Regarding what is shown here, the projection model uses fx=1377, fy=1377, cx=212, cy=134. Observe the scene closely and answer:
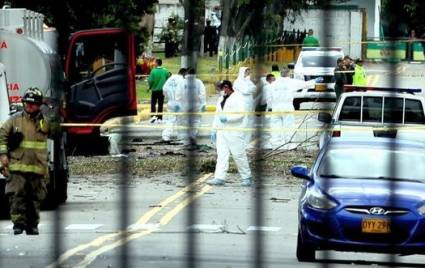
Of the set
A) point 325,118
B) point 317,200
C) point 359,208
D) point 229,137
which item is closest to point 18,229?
point 317,200

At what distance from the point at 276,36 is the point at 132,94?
15.0 metres

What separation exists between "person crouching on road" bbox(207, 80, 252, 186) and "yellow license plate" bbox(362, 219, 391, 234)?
5980mm

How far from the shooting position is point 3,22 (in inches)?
573

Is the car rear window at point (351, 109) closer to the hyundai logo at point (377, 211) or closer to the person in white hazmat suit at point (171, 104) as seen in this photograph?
the person in white hazmat suit at point (171, 104)

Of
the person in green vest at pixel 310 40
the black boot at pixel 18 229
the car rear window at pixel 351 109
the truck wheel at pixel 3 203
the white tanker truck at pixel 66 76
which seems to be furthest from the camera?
the car rear window at pixel 351 109

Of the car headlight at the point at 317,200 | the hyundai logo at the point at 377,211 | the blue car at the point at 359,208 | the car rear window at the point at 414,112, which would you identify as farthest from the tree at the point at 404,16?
the car rear window at the point at 414,112

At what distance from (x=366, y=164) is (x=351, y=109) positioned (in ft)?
17.6

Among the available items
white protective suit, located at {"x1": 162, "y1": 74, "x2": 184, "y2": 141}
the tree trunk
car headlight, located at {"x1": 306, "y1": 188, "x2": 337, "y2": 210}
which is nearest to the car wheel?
car headlight, located at {"x1": 306, "y1": 188, "x2": 337, "y2": 210}

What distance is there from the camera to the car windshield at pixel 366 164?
9.45 m

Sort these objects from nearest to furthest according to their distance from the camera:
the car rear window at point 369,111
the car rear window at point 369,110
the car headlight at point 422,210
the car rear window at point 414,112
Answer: the car headlight at point 422,210 → the car rear window at point 369,110 → the car rear window at point 369,111 → the car rear window at point 414,112

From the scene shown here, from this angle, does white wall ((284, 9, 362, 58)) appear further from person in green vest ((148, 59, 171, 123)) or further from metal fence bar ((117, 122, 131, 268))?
person in green vest ((148, 59, 171, 123))

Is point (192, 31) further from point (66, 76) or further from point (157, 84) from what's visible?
point (157, 84)

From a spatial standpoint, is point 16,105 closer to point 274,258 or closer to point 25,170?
point 25,170

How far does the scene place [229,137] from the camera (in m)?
16.1
